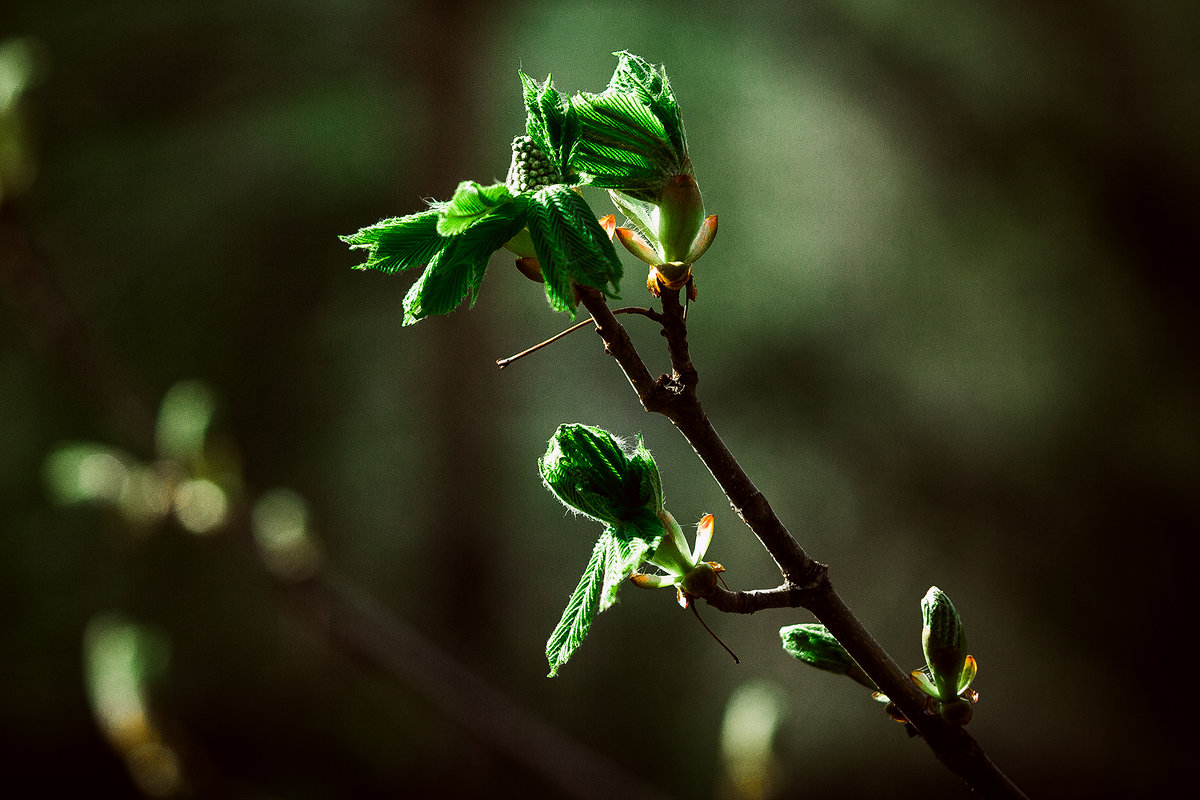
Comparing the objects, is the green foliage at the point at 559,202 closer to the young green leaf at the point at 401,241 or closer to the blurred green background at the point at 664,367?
the young green leaf at the point at 401,241

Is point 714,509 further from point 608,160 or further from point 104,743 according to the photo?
point 608,160

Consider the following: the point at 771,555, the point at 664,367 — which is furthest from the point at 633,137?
the point at 664,367

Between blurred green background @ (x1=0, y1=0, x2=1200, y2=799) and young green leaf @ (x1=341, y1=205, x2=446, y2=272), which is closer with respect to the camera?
young green leaf @ (x1=341, y1=205, x2=446, y2=272)

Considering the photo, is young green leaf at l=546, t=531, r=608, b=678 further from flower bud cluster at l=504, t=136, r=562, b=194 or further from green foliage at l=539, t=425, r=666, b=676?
flower bud cluster at l=504, t=136, r=562, b=194

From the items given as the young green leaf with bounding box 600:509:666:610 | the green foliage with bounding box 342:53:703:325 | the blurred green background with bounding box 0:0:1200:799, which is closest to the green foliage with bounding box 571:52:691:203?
the green foliage with bounding box 342:53:703:325

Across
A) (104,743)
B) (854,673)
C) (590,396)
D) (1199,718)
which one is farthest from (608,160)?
(104,743)

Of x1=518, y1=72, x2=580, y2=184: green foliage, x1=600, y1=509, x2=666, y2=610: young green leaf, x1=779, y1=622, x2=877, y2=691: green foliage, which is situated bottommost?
x1=779, y1=622, x2=877, y2=691: green foliage
